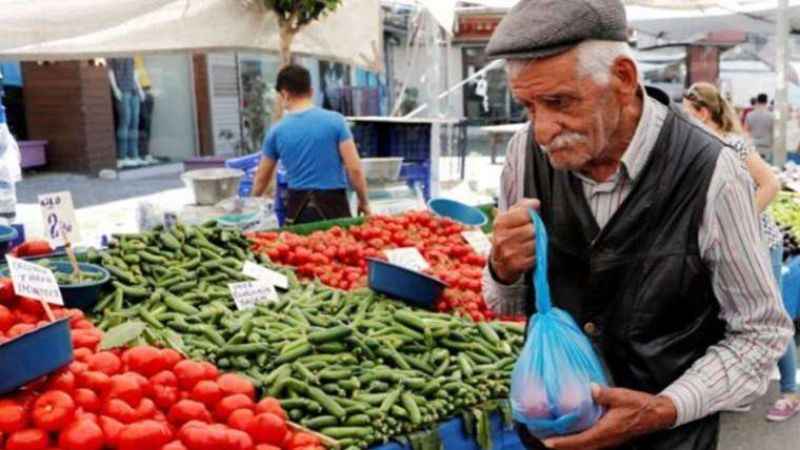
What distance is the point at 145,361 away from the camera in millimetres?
3066

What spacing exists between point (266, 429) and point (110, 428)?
1.62 feet

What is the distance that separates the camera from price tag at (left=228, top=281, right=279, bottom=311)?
4074 millimetres

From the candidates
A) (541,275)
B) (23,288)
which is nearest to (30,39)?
(23,288)

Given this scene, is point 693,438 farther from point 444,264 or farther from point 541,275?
point 444,264

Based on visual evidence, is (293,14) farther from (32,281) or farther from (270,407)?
(270,407)

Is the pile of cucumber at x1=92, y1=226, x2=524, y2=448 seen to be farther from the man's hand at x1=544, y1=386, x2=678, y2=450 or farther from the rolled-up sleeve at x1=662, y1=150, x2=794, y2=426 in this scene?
the rolled-up sleeve at x1=662, y1=150, x2=794, y2=426

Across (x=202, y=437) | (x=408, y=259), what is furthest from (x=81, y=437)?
(x=408, y=259)

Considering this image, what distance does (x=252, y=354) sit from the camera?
341 cm

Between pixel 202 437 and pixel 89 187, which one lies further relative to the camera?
pixel 89 187

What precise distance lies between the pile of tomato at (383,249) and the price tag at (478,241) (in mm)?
50

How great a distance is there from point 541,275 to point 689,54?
23586mm

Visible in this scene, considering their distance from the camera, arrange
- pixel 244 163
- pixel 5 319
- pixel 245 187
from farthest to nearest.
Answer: pixel 244 163
pixel 245 187
pixel 5 319

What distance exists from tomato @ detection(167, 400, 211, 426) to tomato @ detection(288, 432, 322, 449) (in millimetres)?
289

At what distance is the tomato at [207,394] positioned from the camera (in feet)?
9.75
